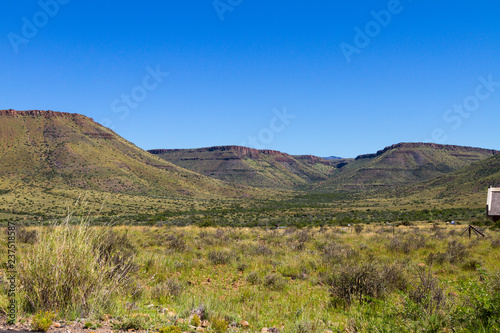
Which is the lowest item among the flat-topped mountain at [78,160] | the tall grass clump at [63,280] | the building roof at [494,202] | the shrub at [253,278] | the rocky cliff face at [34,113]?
the shrub at [253,278]

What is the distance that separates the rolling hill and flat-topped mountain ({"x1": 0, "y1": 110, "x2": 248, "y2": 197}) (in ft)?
248

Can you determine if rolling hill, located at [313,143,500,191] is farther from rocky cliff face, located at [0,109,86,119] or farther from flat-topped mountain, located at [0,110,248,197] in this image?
rocky cliff face, located at [0,109,86,119]

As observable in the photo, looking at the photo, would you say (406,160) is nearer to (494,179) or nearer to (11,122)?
(494,179)

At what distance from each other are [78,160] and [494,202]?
332ft

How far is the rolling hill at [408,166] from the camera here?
152m

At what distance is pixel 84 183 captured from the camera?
266ft

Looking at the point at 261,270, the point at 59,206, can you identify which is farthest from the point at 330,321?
the point at 59,206

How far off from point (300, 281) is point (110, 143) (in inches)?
4766

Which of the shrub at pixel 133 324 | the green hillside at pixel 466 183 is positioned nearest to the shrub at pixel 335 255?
the shrub at pixel 133 324

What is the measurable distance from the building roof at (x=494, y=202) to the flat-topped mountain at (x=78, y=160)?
8468 cm

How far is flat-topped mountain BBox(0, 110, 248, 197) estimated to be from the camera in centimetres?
8162

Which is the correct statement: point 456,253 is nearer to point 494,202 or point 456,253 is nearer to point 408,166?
point 494,202

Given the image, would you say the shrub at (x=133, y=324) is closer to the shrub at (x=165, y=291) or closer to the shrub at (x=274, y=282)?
the shrub at (x=165, y=291)

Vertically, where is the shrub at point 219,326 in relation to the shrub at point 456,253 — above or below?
below
